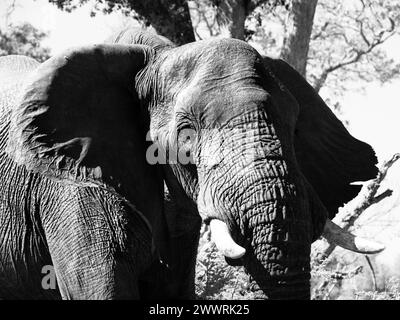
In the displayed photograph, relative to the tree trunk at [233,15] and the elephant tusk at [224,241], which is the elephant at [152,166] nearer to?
the elephant tusk at [224,241]

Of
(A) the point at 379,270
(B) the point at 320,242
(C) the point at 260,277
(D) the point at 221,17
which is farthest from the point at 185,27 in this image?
(C) the point at 260,277

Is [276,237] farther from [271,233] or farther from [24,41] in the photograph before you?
[24,41]

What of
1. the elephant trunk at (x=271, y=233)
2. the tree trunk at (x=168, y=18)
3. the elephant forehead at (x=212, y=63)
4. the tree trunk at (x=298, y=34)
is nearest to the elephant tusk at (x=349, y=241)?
the elephant trunk at (x=271, y=233)

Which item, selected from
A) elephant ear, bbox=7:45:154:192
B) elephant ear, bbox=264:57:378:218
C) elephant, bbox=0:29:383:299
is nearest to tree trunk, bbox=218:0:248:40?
elephant ear, bbox=264:57:378:218

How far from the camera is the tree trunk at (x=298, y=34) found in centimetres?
1095

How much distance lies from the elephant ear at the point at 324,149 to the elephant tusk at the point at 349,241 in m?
0.57

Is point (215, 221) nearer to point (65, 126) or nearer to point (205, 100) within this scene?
point (205, 100)

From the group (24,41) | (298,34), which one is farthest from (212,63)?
(24,41)

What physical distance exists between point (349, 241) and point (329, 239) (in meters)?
0.09

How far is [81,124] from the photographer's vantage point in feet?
16.8

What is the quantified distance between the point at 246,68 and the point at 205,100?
0.23 meters

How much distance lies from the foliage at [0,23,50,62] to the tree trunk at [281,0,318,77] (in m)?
7.03

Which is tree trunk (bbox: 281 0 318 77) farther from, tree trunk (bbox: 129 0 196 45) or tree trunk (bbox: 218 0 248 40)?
tree trunk (bbox: 129 0 196 45)

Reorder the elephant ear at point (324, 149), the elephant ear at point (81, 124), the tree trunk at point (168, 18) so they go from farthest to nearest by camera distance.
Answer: the tree trunk at point (168, 18) → the elephant ear at point (324, 149) → the elephant ear at point (81, 124)
